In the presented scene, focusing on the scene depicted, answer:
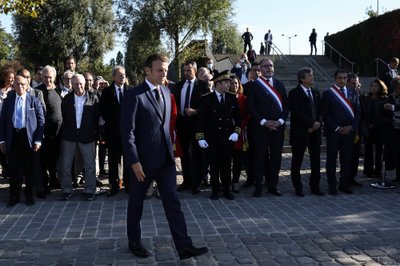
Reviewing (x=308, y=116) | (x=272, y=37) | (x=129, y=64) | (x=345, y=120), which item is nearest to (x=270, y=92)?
(x=308, y=116)

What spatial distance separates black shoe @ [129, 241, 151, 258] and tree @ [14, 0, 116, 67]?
29559 mm

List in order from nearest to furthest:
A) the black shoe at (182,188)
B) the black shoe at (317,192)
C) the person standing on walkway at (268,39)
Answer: the black shoe at (317,192), the black shoe at (182,188), the person standing on walkway at (268,39)

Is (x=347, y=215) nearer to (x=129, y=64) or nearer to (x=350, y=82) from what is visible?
(x=350, y=82)

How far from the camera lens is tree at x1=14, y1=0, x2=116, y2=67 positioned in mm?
32562

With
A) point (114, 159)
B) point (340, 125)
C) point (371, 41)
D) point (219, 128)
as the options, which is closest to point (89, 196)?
point (114, 159)

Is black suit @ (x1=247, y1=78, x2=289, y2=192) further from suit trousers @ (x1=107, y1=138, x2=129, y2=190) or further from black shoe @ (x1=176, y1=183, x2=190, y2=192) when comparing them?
suit trousers @ (x1=107, y1=138, x2=129, y2=190)

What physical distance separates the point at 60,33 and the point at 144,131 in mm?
30129

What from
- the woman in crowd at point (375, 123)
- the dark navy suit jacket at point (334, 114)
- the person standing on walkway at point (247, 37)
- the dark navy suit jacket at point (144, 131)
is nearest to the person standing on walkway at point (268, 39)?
the person standing on walkway at point (247, 37)

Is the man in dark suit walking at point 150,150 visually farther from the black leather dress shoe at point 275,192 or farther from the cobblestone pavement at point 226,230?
the black leather dress shoe at point 275,192

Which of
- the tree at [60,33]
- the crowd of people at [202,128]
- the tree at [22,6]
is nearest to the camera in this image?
the crowd of people at [202,128]

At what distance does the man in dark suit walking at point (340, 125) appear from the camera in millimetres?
8047

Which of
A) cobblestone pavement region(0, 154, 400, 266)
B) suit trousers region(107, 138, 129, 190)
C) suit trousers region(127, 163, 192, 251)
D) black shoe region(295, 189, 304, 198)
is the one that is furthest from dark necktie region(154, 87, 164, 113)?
black shoe region(295, 189, 304, 198)

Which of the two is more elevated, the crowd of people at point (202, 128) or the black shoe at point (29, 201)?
the crowd of people at point (202, 128)

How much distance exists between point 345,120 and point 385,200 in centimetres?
144
